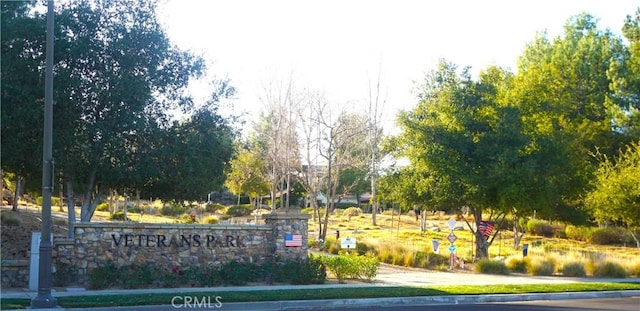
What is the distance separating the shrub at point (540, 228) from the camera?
48459mm

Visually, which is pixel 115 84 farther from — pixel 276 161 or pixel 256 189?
pixel 256 189

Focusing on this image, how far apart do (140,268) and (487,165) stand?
14.1 metres

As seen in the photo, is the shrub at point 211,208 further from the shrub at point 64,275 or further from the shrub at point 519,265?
the shrub at point 64,275

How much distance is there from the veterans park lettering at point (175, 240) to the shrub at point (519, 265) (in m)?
10.8

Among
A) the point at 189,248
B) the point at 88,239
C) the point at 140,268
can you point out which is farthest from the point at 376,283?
the point at 88,239

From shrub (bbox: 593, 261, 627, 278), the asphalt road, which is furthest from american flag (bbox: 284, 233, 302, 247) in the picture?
shrub (bbox: 593, 261, 627, 278)

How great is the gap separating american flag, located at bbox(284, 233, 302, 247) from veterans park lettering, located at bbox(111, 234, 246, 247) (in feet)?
3.98

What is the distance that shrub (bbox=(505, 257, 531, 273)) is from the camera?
2513 cm

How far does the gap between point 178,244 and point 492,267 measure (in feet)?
38.5

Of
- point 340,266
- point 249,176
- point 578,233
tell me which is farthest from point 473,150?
point 249,176

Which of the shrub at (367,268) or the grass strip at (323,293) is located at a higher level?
the shrub at (367,268)

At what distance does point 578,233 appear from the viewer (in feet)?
150

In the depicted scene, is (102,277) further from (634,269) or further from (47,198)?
(634,269)

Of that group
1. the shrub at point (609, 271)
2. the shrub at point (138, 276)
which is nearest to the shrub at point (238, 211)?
the shrub at point (609, 271)
